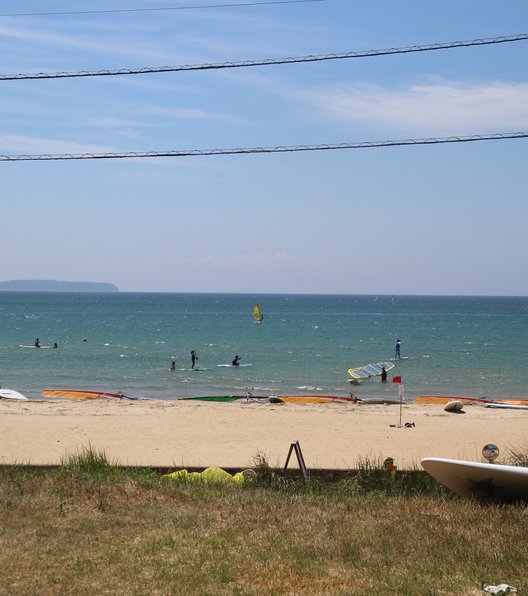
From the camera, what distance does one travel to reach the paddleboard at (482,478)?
8492 mm

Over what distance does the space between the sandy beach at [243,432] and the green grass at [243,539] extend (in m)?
4.66

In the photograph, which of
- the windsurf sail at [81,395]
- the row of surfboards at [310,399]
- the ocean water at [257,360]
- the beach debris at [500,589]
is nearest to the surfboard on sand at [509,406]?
the row of surfboards at [310,399]

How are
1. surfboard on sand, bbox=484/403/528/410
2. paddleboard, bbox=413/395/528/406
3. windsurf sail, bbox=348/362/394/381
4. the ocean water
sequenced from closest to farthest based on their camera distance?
1. surfboard on sand, bbox=484/403/528/410
2. paddleboard, bbox=413/395/528/406
3. the ocean water
4. windsurf sail, bbox=348/362/394/381

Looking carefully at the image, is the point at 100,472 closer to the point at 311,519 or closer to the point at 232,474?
the point at 232,474

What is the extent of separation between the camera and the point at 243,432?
70.4 feet

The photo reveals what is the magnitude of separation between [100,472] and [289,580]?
15.7ft

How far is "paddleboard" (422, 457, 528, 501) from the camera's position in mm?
8492

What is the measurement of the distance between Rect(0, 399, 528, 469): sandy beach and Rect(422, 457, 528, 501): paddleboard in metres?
4.59

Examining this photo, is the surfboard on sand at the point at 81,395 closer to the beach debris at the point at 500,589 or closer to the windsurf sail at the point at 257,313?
the beach debris at the point at 500,589

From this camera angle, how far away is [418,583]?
605 cm

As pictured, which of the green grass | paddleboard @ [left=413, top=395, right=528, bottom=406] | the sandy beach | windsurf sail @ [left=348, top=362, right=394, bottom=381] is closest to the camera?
the green grass

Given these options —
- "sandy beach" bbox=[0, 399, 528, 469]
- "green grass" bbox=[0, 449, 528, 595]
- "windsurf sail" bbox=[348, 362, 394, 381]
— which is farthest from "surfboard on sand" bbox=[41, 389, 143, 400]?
"green grass" bbox=[0, 449, 528, 595]

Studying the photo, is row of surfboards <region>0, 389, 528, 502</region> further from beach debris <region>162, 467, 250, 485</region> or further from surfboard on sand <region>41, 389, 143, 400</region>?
surfboard on sand <region>41, 389, 143, 400</region>

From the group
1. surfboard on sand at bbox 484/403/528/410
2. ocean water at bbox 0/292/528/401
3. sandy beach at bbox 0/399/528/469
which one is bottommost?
ocean water at bbox 0/292/528/401
